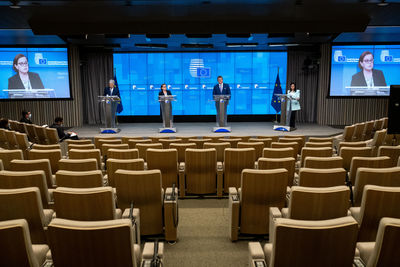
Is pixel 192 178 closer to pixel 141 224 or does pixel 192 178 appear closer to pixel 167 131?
pixel 141 224

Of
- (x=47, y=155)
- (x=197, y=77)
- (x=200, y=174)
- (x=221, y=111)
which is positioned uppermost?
(x=197, y=77)

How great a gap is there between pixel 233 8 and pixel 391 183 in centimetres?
593

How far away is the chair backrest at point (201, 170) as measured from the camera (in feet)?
15.0

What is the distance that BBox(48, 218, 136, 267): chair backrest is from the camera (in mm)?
1792

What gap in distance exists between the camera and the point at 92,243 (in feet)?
5.95

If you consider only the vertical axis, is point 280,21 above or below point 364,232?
above

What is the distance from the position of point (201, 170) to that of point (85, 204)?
232 centimetres

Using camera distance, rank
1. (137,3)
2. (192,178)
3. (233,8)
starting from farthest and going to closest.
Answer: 1. (233,8)
2. (137,3)
3. (192,178)

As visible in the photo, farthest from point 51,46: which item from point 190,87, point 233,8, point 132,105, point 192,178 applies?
point 192,178

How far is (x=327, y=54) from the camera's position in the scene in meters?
12.3

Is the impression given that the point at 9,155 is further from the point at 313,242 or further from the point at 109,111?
the point at 109,111

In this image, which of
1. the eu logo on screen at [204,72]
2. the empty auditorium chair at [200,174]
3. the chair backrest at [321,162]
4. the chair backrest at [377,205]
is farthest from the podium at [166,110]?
the chair backrest at [377,205]

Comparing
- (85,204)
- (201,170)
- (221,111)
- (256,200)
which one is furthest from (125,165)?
(221,111)

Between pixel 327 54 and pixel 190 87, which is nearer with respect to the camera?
pixel 327 54
